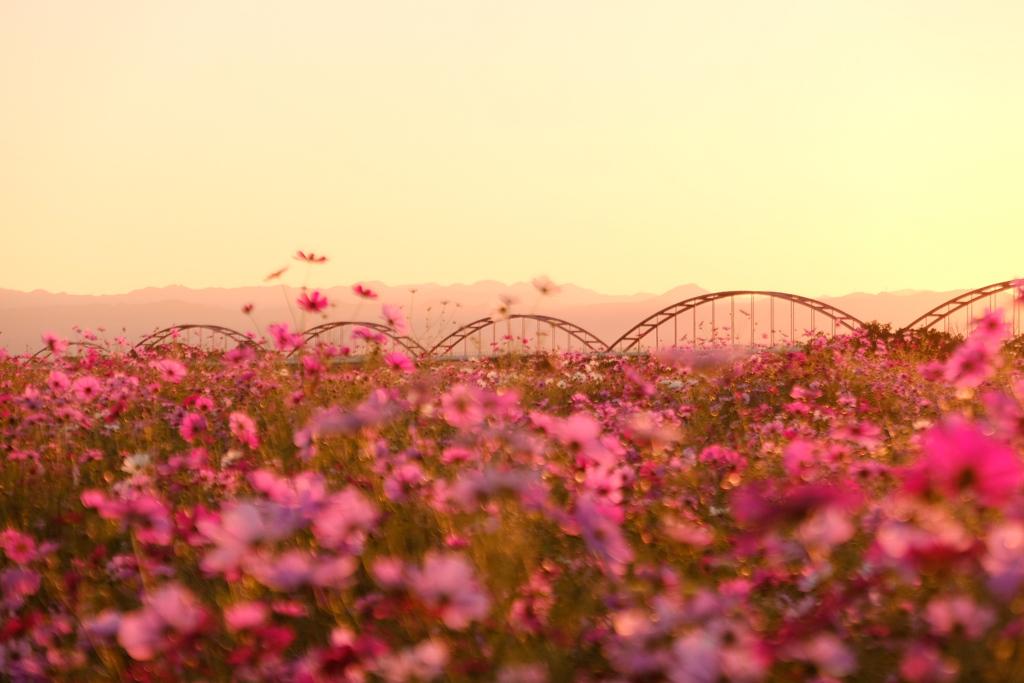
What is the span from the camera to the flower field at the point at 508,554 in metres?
1.21

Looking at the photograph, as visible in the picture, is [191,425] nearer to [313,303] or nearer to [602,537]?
[313,303]

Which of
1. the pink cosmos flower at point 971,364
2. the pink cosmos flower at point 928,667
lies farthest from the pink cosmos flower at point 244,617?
the pink cosmos flower at point 971,364

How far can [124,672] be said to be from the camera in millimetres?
1914

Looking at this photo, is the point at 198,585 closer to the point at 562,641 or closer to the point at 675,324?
the point at 562,641

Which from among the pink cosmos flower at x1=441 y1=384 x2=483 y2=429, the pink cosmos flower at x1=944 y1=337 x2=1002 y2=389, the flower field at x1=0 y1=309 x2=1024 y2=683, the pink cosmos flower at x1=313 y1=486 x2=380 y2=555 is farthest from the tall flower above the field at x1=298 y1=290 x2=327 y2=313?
the pink cosmos flower at x1=944 y1=337 x2=1002 y2=389

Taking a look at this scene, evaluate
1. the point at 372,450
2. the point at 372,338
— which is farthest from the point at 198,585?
the point at 372,338

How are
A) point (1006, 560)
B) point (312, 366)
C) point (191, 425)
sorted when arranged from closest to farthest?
point (1006, 560), point (191, 425), point (312, 366)

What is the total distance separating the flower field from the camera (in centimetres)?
121

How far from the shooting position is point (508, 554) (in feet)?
6.24

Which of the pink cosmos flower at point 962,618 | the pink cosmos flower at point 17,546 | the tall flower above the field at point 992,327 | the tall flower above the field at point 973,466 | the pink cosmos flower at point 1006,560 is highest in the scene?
the tall flower above the field at point 992,327

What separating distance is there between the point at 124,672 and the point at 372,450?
2.93 ft

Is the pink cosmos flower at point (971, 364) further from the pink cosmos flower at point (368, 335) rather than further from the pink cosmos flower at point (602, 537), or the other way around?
the pink cosmos flower at point (368, 335)

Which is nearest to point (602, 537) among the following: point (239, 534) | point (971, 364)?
point (239, 534)

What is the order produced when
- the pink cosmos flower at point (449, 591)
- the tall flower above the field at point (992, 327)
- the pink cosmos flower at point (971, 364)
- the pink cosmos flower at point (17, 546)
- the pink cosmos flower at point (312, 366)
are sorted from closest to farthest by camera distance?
the pink cosmos flower at point (449, 591) < the pink cosmos flower at point (17, 546) < the pink cosmos flower at point (971, 364) < the tall flower above the field at point (992, 327) < the pink cosmos flower at point (312, 366)
